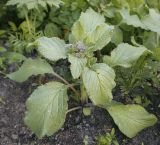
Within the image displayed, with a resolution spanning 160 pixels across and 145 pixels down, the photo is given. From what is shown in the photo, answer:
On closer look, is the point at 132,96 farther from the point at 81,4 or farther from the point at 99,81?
the point at 81,4

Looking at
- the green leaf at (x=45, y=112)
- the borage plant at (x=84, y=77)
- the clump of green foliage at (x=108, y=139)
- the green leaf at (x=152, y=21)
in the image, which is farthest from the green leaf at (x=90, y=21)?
→ the clump of green foliage at (x=108, y=139)

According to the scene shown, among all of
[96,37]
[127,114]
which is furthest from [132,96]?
[96,37]

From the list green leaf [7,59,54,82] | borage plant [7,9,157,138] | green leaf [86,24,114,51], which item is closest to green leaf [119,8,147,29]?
borage plant [7,9,157,138]

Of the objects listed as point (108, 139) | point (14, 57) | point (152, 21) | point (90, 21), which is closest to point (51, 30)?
point (14, 57)

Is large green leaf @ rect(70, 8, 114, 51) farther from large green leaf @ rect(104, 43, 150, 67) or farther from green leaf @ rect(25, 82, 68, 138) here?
green leaf @ rect(25, 82, 68, 138)

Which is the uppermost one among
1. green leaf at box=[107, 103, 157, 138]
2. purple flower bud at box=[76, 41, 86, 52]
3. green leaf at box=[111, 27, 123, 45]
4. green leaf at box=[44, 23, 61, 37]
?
purple flower bud at box=[76, 41, 86, 52]

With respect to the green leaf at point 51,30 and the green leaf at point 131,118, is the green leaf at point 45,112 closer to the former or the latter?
the green leaf at point 131,118

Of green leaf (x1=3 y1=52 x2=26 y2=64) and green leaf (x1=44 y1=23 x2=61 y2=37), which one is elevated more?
green leaf (x1=44 y1=23 x2=61 y2=37)
